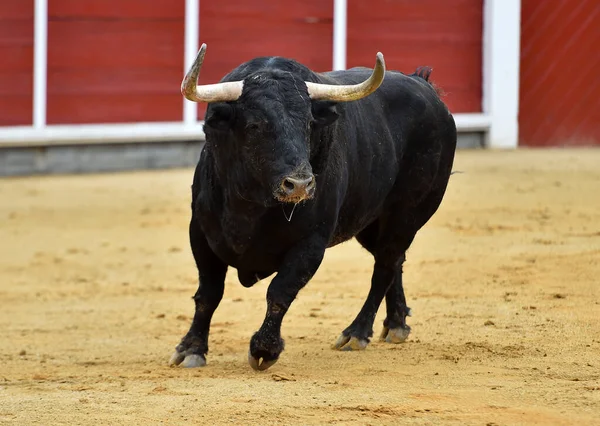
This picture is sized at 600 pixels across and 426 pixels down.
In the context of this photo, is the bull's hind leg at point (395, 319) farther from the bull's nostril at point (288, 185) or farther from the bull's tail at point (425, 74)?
the bull's nostril at point (288, 185)

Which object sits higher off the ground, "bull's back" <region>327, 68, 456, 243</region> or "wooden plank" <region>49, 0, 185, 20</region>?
"wooden plank" <region>49, 0, 185, 20</region>

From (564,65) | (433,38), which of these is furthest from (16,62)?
(564,65)

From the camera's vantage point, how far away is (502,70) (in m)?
14.9

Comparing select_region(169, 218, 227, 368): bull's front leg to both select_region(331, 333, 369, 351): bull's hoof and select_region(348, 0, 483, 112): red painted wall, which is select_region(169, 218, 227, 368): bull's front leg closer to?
select_region(331, 333, 369, 351): bull's hoof

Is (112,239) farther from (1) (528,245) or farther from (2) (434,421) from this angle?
(2) (434,421)

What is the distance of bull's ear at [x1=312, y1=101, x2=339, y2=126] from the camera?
17.7 feet

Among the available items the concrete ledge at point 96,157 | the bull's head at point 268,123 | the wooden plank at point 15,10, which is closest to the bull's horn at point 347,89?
the bull's head at point 268,123

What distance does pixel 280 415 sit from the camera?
4348mm

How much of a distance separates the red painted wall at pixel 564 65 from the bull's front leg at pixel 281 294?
980cm

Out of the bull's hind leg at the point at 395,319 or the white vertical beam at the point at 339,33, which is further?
the white vertical beam at the point at 339,33

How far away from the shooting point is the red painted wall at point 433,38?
47.7 ft

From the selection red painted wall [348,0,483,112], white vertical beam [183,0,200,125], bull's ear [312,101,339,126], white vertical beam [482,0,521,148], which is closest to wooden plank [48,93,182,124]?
white vertical beam [183,0,200,125]

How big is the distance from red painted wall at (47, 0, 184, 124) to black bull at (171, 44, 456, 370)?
731 cm

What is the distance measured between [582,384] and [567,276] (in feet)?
10.1
